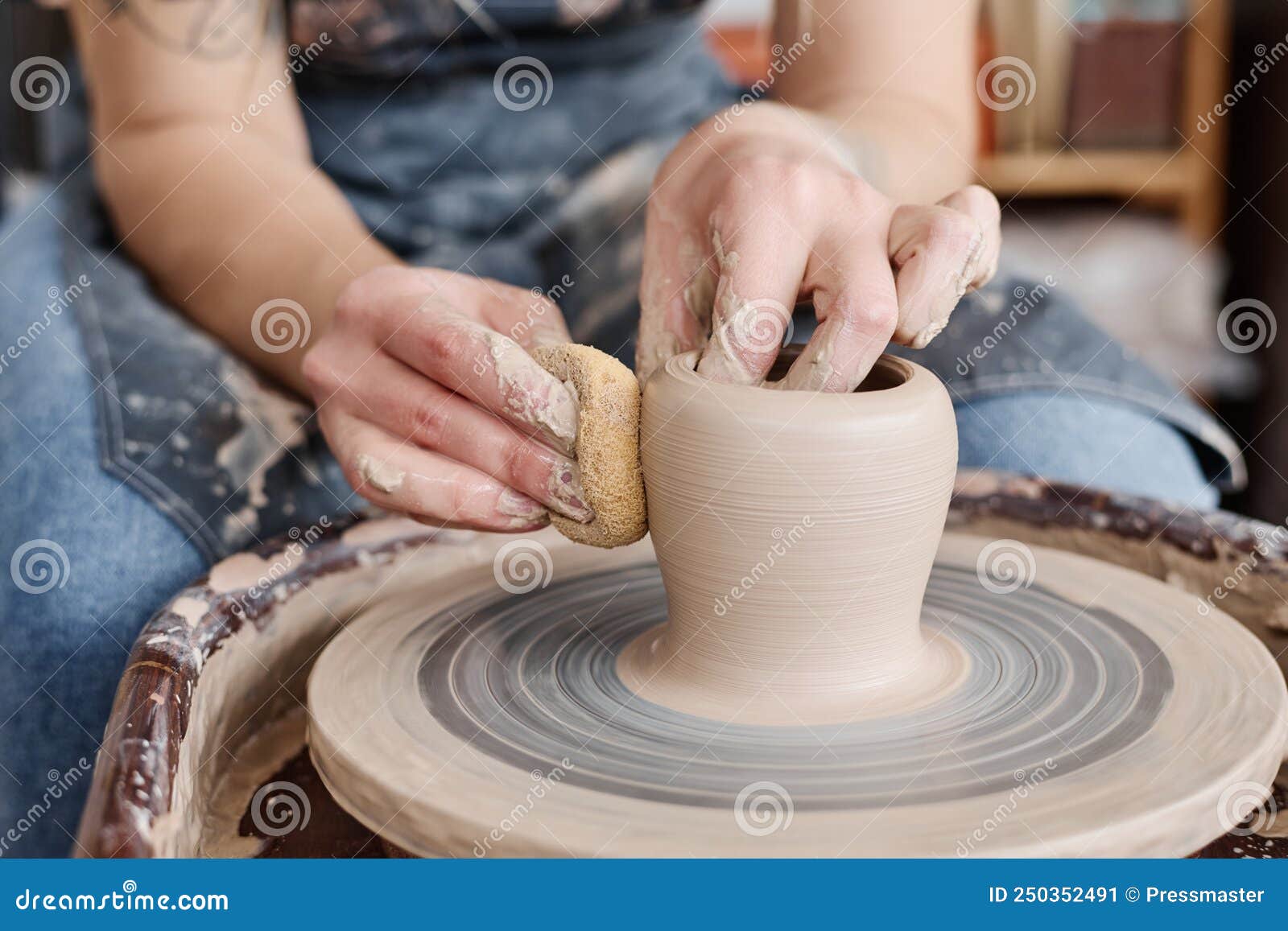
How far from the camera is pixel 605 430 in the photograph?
3.20ft

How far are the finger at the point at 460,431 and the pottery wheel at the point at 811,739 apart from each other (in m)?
0.15

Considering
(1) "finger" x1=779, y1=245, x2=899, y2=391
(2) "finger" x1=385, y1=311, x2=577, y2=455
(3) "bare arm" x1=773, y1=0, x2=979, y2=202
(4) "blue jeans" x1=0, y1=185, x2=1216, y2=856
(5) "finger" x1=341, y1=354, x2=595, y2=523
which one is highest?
(3) "bare arm" x1=773, y1=0, x2=979, y2=202

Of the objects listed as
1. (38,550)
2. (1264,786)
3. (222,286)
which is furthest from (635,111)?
(1264,786)

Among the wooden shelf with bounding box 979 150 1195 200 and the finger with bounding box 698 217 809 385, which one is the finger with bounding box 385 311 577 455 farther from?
the wooden shelf with bounding box 979 150 1195 200

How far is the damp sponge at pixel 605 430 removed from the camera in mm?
974

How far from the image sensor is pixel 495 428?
1.04 metres

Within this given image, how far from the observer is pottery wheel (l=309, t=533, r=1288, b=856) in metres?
0.78

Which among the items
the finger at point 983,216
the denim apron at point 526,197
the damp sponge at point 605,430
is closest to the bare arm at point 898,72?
the denim apron at point 526,197

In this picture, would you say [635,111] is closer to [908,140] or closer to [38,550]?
[908,140]

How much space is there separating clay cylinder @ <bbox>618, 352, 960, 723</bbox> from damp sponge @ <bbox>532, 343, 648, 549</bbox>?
2cm

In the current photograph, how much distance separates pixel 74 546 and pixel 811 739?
0.79m

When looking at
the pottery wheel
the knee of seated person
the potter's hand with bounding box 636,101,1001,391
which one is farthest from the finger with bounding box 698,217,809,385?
the knee of seated person

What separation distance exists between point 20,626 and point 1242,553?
4.01 feet

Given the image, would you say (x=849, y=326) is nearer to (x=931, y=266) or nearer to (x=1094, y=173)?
(x=931, y=266)
